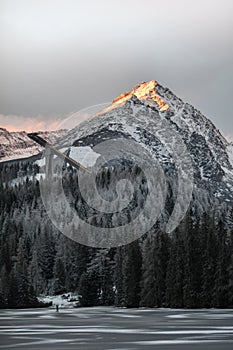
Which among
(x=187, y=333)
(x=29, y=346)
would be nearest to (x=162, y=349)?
(x=29, y=346)

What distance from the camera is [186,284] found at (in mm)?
88562

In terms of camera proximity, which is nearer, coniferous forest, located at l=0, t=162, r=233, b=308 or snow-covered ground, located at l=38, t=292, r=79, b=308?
coniferous forest, located at l=0, t=162, r=233, b=308

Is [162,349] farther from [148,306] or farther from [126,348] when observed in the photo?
[148,306]

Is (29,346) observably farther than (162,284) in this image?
A: No

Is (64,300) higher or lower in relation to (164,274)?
lower

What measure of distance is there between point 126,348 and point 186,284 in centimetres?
6002

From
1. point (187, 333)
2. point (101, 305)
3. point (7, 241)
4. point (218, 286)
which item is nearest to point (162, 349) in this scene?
point (187, 333)

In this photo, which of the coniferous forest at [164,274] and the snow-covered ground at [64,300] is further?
the snow-covered ground at [64,300]

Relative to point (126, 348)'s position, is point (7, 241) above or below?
above

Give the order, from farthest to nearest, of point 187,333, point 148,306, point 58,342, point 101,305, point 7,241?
1. point 7,241
2. point 101,305
3. point 148,306
4. point 187,333
5. point 58,342

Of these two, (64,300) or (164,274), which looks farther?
(64,300)

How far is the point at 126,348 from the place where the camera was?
2952 cm

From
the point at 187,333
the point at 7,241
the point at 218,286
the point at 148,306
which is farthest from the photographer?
the point at 7,241

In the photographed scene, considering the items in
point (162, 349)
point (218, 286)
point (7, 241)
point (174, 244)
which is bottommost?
point (162, 349)
